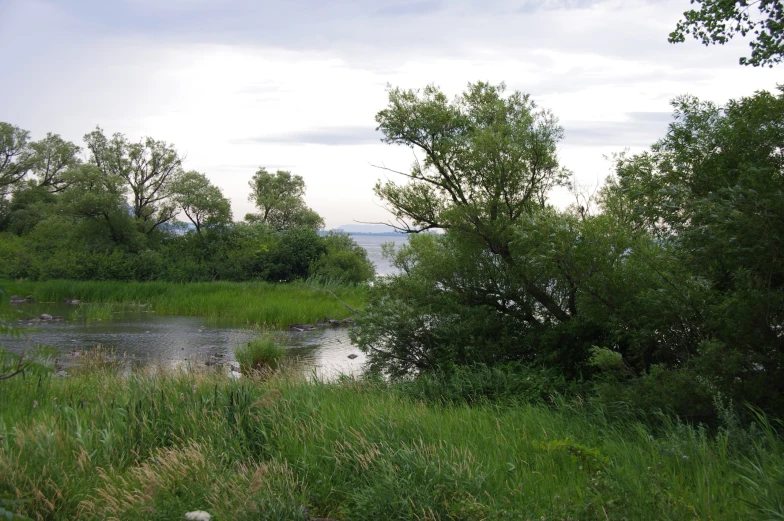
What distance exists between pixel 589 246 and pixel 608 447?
3.43 metres

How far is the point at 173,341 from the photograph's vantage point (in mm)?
16359

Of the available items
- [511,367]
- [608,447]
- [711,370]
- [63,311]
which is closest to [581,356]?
[511,367]

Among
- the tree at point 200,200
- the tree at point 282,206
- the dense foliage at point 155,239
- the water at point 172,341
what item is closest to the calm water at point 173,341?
the water at point 172,341

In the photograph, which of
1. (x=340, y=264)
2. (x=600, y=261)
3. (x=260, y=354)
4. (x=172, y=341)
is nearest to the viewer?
(x=600, y=261)

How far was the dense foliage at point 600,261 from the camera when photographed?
5.09 m

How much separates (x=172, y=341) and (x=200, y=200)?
14.9 m

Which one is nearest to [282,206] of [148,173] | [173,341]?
[148,173]

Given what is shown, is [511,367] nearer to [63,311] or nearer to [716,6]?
[716,6]

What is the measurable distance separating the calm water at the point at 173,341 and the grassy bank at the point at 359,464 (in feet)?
21.0

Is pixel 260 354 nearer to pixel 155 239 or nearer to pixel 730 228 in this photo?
pixel 730 228

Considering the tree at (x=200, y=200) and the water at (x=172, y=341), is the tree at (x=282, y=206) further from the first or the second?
the water at (x=172, y=341)

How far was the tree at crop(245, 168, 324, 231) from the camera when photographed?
4209cm

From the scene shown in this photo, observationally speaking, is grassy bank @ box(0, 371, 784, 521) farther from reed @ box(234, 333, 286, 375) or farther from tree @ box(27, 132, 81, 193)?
tree @ box(27, 132, 81, 193)

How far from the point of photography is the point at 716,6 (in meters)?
7.15
